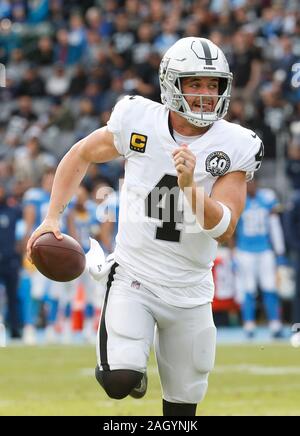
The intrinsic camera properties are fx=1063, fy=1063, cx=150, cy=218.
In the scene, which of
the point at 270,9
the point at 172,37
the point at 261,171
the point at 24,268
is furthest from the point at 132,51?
the point at 24,268

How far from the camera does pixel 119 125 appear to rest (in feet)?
14.4

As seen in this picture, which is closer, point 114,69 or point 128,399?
point 128,399

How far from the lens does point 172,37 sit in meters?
13.9

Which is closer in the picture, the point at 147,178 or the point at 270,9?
the point at 147,178

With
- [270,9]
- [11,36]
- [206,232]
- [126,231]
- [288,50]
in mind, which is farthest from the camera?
[11,36]

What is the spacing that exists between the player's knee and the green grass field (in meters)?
1.75

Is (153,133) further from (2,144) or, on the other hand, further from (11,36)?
(11,36)

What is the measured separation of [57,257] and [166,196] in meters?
0.54

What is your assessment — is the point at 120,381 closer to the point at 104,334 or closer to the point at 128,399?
the point at 104,334

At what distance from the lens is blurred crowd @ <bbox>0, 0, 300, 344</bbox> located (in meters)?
12.3

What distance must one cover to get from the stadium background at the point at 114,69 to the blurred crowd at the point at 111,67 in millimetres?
15

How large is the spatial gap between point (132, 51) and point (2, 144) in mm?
2168

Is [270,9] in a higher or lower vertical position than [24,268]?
higher

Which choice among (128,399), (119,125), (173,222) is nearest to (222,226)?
(173,222)
